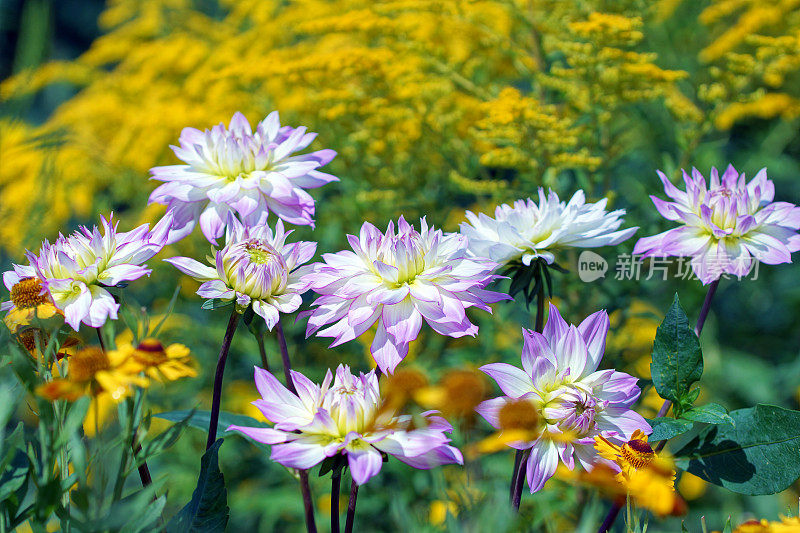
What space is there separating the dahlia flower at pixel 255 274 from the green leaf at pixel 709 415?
271 millimetres

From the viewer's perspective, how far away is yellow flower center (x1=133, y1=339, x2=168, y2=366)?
13.7 inches

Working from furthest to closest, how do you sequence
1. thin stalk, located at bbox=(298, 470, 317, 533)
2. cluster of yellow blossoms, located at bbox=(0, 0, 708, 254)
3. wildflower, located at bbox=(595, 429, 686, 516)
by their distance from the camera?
1. cluster of yellow blossoms, located at bbox=(0, 0, 708, 254)
2. thin stalk, located at bbox=(298, 470, 317, 533)
3. wildflower, located at bbox=(595, 429, 686, 516)

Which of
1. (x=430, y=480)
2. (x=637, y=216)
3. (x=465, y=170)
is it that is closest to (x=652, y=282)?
(x=637, y=216)

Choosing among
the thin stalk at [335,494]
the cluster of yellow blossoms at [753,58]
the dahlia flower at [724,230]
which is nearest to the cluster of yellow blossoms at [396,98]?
the cluster of yellow blossoms at [753,58]

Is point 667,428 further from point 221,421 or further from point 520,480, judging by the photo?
point 221,421

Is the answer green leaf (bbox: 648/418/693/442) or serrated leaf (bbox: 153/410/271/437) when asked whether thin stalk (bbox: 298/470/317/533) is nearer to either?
serrated leaf (bbox: 153/410/271/437)

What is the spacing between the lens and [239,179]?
0.52m

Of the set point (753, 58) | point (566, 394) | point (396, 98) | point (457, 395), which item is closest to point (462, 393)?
point (457, 395)

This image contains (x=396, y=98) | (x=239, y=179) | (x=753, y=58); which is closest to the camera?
(x=239, y=179)

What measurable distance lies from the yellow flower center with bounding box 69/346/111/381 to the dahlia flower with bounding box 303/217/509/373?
5.1 inches

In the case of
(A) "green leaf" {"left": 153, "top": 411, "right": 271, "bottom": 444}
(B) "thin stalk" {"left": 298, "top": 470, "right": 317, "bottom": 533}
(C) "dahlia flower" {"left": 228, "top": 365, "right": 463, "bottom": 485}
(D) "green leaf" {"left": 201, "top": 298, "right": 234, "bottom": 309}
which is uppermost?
(D) "green leaf" {"left": 201, "top": 298, "right": 234, "bottom": 309}

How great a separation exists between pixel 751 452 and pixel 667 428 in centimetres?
8

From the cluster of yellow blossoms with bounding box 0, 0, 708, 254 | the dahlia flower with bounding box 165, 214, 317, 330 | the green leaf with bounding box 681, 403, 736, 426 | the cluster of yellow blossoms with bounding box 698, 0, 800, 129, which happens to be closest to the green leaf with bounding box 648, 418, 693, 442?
the green leaf with bounding box 681, 403, 736, 426

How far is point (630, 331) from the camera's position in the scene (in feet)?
3.40
